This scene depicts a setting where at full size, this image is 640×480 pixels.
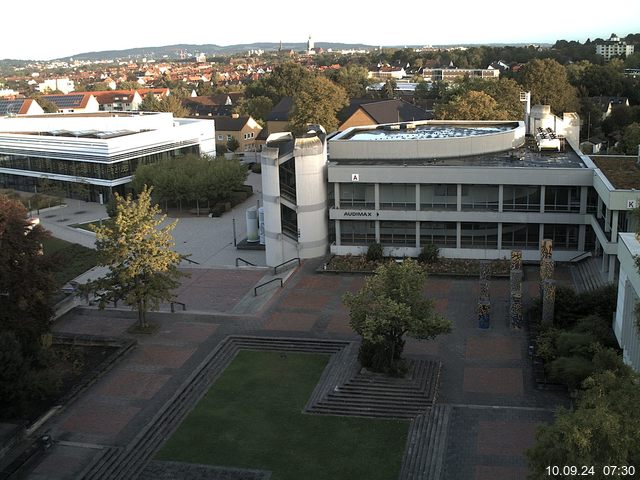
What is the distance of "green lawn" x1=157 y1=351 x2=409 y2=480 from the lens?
20.9 meters

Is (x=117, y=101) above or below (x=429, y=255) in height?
above

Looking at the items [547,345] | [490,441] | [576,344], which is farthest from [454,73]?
[490,441]

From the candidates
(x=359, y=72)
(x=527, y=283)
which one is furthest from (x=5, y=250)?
(x=359, y=72)

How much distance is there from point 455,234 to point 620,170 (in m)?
9.09

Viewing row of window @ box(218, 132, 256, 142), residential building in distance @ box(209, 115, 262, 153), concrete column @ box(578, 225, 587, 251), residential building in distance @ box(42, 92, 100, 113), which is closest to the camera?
concrete column @ box(578, 225, 587, 251)

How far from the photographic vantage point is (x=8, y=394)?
75.1 ft

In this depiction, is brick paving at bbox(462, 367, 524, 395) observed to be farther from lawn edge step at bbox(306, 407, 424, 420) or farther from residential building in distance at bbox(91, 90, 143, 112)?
residential building in distance at bbox(91, 90, 143, 112)

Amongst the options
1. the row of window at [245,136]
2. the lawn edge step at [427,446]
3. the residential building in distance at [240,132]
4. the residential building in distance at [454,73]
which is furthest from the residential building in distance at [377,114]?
the residential building in distance at [454,73]

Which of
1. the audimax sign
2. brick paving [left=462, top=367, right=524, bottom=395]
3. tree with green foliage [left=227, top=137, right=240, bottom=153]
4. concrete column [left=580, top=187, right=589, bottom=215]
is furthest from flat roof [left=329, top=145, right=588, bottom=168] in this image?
tree with green foliage [left=227, top=137, right=240, bottom=153]

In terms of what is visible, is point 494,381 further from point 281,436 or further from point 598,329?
point 281,436

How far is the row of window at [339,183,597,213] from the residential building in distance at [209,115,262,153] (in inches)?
2072

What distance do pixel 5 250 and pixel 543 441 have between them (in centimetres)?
2057

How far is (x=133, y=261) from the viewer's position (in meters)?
30.3

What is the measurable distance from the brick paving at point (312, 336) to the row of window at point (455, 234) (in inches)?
114
